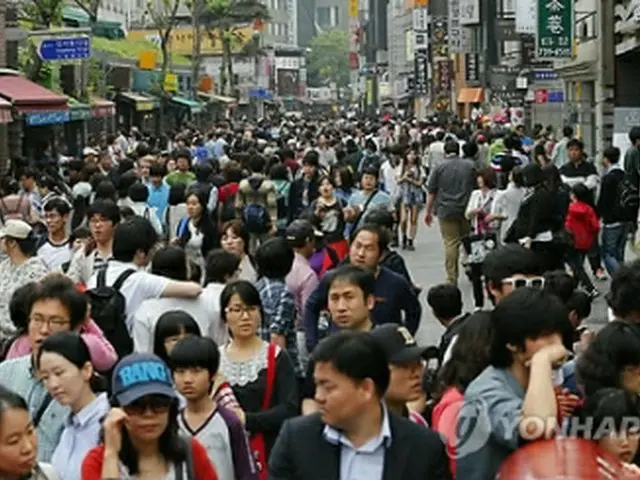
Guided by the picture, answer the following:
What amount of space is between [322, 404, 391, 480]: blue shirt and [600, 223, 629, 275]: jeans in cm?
1180

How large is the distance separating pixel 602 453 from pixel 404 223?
718 inches

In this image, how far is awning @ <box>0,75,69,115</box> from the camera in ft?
84.8

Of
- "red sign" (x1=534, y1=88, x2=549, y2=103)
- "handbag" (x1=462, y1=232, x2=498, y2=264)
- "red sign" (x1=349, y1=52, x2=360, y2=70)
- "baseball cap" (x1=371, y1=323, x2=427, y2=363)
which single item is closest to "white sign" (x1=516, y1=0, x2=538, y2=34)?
"red sign" (x1=534, y1=88, x2=549, y2=103)

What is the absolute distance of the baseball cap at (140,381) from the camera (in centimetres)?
526

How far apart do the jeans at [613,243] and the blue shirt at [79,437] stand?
11.1 m

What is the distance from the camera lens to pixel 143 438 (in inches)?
206

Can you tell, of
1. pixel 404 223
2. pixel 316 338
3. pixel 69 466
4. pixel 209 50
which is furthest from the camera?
pixel 209 50

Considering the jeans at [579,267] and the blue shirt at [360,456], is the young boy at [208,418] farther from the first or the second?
the jeans at [579,267]

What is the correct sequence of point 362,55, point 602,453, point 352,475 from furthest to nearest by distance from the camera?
1. point 362,55
2. point 352,475
3. point 602,453

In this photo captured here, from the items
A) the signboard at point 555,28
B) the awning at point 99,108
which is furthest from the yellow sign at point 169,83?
the signboard at point 555,28

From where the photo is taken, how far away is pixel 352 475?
4859 millimetres

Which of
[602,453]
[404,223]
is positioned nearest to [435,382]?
[602,453]

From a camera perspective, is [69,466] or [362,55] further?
[362,55]

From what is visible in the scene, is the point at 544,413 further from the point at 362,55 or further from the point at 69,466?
the point at 362,55
